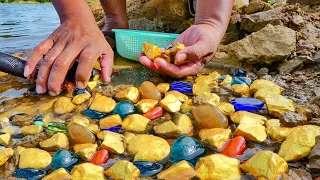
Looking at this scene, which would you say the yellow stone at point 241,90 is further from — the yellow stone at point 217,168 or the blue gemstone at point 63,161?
the blue gemstone at point 63,161

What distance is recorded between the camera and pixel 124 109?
1.62m

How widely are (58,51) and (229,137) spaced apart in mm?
1195

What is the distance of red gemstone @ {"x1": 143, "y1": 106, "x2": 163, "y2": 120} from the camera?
62.4 inches

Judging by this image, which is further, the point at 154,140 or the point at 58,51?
the point at 58,51

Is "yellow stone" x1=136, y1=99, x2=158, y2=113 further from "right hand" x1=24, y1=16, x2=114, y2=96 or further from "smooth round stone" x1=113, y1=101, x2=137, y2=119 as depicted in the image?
"right hand" x1=24, y1=16, x2=114, y2=96

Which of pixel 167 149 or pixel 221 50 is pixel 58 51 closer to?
pixel 167 149

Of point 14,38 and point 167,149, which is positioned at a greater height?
point 167,149

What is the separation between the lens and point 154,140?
1.26 meters

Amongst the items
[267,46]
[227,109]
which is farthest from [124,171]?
[267,46]

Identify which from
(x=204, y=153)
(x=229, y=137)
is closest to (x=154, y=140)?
(x=204, y=153)

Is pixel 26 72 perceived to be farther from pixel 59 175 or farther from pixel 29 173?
pixel 59 175

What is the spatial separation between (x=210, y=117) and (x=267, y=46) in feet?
3.60

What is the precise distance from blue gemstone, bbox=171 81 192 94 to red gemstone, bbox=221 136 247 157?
707 millimetres

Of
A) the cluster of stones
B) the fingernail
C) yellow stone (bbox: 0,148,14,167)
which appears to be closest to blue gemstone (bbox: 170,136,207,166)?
the cluster of stones
